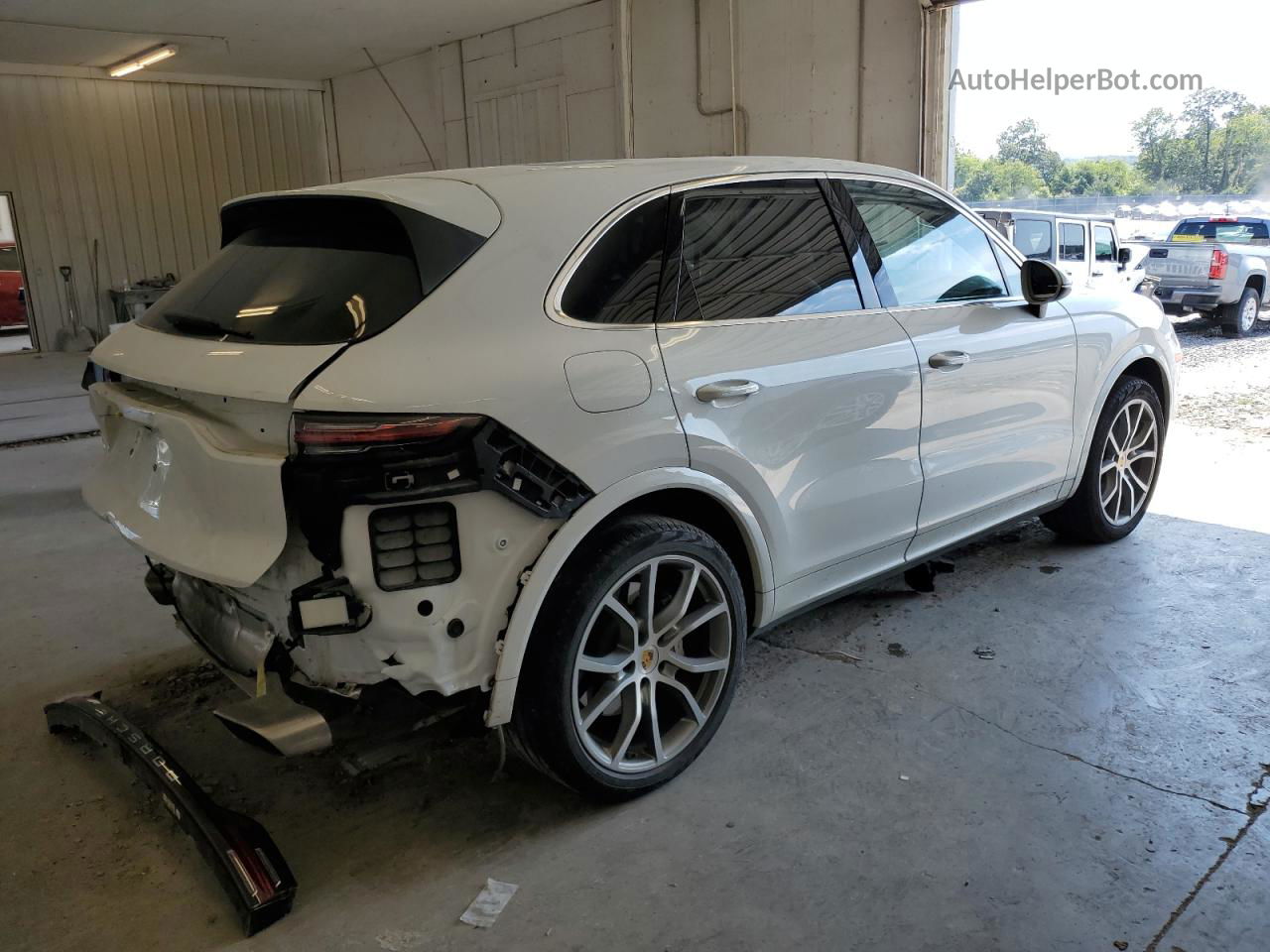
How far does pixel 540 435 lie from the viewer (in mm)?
2139

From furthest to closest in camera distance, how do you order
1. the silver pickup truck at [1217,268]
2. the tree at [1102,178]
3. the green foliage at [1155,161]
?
the silver pickup truck at [1217,268], the tree at [1102,178], the green foliage at [1155,161]

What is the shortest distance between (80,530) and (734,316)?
412cm

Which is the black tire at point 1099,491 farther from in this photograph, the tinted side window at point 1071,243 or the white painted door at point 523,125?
the white painted door at point 523,125

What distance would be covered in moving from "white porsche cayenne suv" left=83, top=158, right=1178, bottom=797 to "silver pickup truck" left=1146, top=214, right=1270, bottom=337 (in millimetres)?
10579

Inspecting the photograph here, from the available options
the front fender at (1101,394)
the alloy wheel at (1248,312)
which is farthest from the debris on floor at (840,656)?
the alloy wheel at (1248,312)

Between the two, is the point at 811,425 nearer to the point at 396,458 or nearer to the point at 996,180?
the point at 396,458

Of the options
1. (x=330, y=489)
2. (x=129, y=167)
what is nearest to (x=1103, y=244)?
(x=330, y=489)

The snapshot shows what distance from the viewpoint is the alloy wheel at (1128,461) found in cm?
415

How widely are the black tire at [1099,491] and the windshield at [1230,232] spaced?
9.54 metres

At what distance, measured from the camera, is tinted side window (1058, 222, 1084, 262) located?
33.3 feet

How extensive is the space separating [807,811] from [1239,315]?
40.0 ft

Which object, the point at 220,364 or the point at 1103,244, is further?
the point at 1103,244

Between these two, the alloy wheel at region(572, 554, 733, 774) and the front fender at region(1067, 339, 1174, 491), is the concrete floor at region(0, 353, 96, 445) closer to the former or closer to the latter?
the alloy wheel at region(572, 554, 733, 774)

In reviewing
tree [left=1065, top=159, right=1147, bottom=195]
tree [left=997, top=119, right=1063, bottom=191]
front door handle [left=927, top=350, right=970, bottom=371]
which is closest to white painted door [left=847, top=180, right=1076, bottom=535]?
front door handle [left=927, top=350, right=970, bottom=371]
